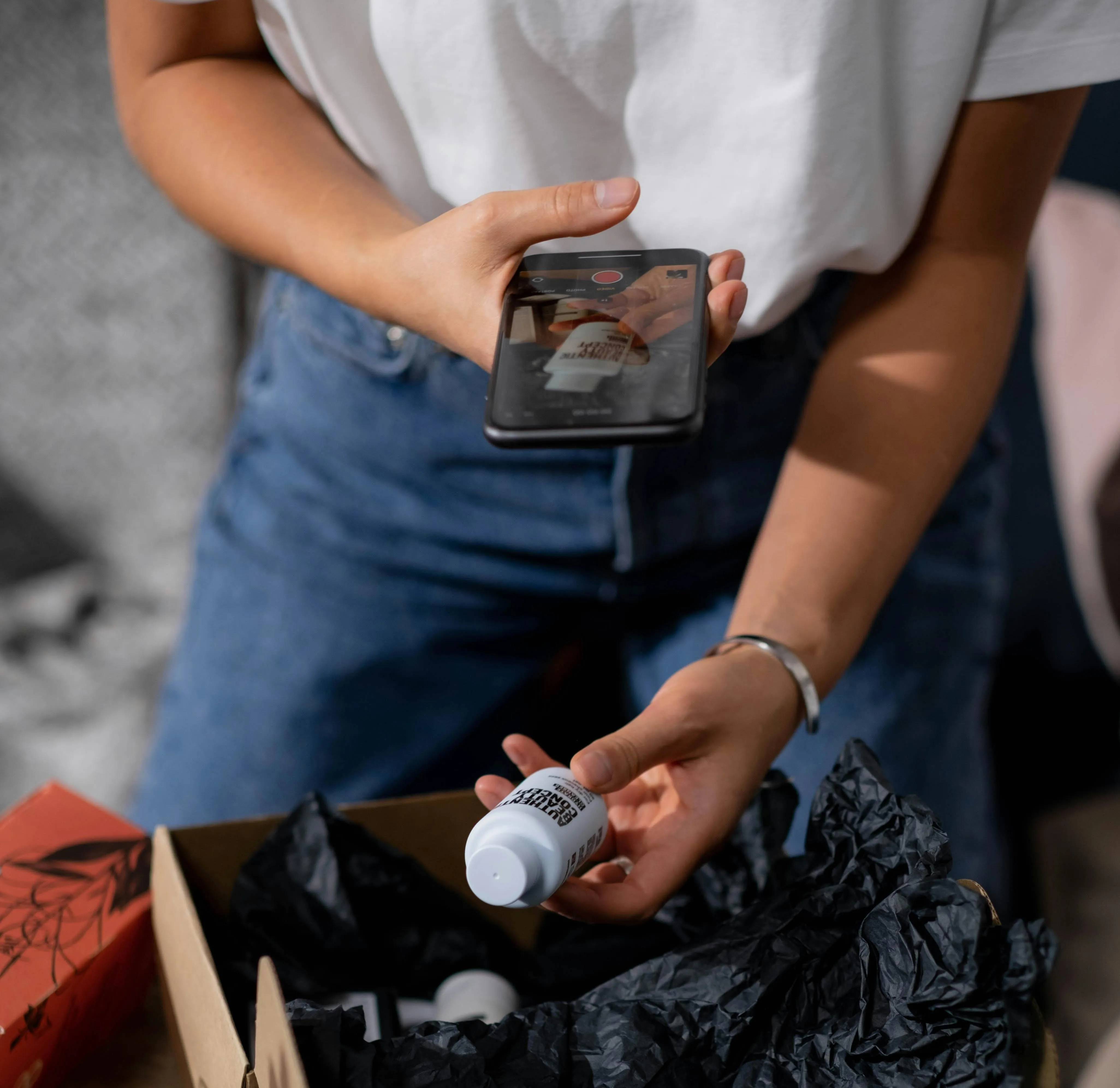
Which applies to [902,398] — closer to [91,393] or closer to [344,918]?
[344,918]

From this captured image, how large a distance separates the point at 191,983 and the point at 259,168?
0.38 meters

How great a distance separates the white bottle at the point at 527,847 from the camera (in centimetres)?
38

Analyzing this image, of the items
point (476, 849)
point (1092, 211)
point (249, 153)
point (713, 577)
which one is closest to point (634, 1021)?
point (476, 849)

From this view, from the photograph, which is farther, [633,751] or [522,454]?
[522,454]

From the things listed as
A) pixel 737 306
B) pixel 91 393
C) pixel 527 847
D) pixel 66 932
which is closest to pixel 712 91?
pixel 737 306

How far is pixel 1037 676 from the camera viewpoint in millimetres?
1166

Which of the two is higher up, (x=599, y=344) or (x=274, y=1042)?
(x=599, y=344)

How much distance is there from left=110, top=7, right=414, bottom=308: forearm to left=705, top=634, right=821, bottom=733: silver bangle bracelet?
24 cm

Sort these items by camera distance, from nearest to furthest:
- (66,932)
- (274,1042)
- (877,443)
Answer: (274,1042) < (66,932) < (877,443)

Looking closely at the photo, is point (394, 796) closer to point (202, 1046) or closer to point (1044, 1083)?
point (202, 1046)

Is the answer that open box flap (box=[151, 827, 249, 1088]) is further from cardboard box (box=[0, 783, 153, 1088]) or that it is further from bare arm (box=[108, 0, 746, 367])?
bare arm (box=[108, 0, 746, 367])

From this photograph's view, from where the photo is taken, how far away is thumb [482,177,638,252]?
39cm

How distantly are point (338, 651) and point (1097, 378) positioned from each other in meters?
0.85

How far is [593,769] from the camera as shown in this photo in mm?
399
